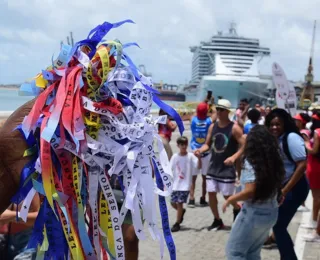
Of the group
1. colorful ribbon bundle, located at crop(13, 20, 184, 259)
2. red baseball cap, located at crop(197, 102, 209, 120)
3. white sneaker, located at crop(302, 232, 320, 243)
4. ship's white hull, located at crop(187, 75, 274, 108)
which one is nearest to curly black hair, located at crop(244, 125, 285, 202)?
white sneaker, located at crop(302, 232, 320, 243)

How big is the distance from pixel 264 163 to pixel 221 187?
281 centimetres

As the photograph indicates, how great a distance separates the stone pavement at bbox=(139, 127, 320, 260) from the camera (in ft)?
19.4

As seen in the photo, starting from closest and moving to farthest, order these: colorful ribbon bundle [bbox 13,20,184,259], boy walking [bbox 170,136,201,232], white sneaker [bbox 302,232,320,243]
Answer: colorful ribbon bundle [bbox 13,20,184,259] < white sneaker [bbox 302,232,320,243] < boy walking [bbox 170,136,201,232]

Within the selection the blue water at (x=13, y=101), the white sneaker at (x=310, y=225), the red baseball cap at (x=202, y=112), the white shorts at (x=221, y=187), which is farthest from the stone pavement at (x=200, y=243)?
the blue water at (x=13, y=101)

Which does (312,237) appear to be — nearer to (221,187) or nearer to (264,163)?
(221,187)

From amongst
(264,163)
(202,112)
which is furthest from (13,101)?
(264,163)

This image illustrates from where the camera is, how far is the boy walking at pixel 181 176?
282 inches

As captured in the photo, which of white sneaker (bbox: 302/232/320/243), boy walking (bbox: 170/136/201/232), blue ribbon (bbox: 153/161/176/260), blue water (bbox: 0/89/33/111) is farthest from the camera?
boy walking (bbox: 170/136/201/232)

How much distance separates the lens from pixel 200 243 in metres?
6.47

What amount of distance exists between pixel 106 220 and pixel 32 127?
17.4 inches

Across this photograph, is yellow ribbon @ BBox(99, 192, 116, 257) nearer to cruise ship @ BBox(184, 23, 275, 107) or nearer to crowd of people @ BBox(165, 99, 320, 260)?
crowd of people @ BBox(165, 99, 320, 260)

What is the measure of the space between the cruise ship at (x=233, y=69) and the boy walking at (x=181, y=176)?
59802 millimetres

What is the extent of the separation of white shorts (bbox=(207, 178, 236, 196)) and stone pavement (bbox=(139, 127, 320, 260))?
1.83 feet

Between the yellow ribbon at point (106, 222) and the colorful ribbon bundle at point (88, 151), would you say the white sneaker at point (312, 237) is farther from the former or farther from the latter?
the yellow ribbon at point (106, 222)
